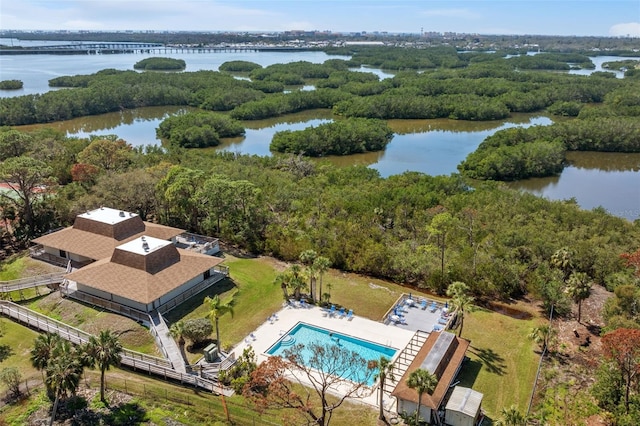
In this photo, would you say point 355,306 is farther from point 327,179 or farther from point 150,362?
point 327,179

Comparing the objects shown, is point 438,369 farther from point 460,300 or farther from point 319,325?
point 319,325

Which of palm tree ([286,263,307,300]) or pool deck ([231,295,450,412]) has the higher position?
palm tree ([286,263,307,300])

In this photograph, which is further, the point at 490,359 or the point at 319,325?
the point at 319,325

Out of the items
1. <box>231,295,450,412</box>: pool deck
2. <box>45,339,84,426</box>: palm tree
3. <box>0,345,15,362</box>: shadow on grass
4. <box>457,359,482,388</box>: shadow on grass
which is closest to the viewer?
<box>45,339,84,426</box>: palm tree

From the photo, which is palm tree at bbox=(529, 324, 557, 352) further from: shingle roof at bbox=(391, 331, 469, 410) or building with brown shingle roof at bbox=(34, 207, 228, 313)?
building with brown shingle roof at bbox=(34, 207, 228, 313)

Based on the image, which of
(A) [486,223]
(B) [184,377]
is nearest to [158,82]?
(A) [486,223]

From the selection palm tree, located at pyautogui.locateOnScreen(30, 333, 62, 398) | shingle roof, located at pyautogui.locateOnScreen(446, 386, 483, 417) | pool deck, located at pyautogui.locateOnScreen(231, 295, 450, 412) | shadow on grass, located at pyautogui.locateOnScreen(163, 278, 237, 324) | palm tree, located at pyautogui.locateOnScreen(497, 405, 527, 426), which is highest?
palm tree, located at pyautogui.locateOnScreen(30, 333, 62, 398)

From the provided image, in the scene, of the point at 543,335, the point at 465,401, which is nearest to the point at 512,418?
the point at 465,401

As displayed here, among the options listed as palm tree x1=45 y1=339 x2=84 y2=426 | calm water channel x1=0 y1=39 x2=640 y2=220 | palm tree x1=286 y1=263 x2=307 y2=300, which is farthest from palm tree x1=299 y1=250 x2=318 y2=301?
calm water channel x1=0 y1=39 x2=640 y2=220
